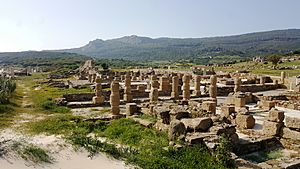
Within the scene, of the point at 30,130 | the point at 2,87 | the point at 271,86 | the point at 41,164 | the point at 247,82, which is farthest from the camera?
the point at 247,82

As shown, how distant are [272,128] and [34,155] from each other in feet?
30.2

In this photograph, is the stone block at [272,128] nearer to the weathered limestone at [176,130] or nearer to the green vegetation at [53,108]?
the weathered limestone at [176,130]

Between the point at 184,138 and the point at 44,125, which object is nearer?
the point at 184,138

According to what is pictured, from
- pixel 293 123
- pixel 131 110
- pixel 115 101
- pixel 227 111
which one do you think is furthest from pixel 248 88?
pixel 293 123

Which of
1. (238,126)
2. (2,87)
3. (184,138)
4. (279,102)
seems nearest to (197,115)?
(238,126)

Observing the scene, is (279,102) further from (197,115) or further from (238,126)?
(197,115)

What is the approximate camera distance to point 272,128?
47.9 ft

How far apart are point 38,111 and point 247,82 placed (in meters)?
23.0

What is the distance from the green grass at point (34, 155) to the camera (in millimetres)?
10281

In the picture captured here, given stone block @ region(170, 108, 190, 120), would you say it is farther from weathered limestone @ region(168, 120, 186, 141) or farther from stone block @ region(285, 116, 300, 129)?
stone block @ region(285, 116, 300, 129)

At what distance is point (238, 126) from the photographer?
16.3 m

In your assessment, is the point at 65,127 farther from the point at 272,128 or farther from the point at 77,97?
the point at 77,97

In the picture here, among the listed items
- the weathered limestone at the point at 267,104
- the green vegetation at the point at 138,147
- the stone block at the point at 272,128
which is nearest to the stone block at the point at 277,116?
the stone block at the point at 272,128

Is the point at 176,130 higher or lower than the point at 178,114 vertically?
lower
